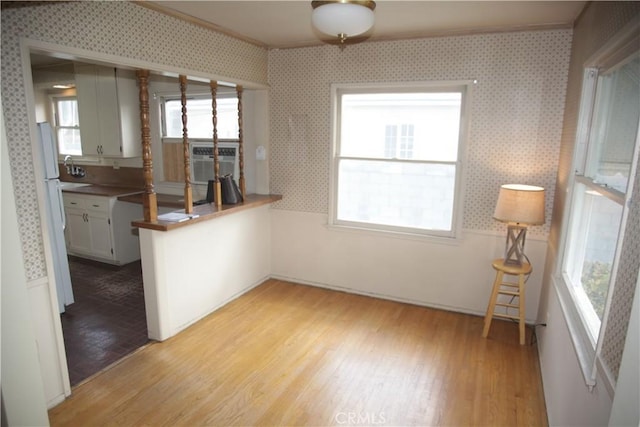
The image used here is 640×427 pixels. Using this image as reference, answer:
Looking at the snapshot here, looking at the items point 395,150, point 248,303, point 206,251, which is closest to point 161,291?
point 206,251

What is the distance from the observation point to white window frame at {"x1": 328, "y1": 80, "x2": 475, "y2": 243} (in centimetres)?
327

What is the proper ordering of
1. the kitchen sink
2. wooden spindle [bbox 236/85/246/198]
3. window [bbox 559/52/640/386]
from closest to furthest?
window [bbox 559/52/640/386]
wooden spindle [bbox 236/85/246/198]
the kitchen sink

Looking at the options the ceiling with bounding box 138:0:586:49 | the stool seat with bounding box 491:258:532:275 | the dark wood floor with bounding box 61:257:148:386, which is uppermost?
the ceiling with bounding box 138:0:586:49

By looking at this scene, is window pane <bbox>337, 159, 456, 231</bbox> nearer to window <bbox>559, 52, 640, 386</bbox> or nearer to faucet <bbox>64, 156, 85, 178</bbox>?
window <bbox>559, 52, 640, 386</bbox>

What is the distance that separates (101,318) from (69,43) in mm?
2217

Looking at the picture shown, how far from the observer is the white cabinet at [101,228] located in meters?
4.48

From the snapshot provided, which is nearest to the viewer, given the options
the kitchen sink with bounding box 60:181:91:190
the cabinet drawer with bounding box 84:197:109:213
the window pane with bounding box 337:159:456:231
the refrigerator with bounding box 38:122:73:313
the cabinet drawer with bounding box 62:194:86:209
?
the refrigerator with bounding box 38:122:73:313

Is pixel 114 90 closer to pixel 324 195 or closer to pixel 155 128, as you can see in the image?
pixel 155 128

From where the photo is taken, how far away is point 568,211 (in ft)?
7.71

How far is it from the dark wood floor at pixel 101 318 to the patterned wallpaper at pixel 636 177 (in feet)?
9.38

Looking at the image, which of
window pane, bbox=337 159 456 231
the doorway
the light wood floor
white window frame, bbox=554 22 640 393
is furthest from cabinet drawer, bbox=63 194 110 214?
white window frame, bbox=554 22 640 393

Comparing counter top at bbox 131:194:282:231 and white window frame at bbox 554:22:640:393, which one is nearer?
white window frame at bbox 554:22:640:393

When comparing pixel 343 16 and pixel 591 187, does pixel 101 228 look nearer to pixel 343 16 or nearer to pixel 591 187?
pixel 343 16

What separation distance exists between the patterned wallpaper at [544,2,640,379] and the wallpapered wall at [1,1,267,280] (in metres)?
2.65
